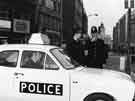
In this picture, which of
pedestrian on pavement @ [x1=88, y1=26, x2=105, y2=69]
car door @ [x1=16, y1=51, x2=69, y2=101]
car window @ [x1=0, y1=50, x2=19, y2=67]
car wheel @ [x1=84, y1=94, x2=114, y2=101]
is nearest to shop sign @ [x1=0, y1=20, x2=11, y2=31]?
pedestrian on pavement @ [x1=88, y1=26, x2=105, y2=69]

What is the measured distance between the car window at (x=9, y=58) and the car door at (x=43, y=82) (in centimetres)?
21

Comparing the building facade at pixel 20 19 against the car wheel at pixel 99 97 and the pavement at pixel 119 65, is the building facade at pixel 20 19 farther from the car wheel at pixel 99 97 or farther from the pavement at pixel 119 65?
the car wheel at pixel 99 97

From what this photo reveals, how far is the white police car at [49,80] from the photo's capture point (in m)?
6.49

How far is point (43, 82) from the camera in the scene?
668cm

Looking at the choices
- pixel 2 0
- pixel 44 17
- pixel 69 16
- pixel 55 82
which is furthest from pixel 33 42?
pixel 69 16

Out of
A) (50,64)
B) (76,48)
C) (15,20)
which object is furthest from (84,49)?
(15,20)

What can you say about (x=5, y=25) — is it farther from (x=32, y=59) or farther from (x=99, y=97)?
(x=99, y=97)

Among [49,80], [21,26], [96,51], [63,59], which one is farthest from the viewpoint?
[21,26]

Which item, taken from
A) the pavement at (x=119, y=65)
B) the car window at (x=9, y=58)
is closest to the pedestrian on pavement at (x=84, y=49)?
the pavement at (x=119, y=65)

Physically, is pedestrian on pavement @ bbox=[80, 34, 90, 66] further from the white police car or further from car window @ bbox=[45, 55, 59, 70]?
car window @ bbox=[45, 55, 59, 70]

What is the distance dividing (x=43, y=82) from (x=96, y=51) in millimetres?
3736

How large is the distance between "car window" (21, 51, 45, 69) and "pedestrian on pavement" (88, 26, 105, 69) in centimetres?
335

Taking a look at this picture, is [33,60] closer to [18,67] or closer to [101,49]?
[18,67]

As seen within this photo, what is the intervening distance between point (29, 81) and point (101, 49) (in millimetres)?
3884
